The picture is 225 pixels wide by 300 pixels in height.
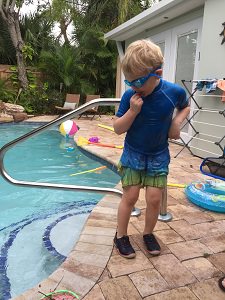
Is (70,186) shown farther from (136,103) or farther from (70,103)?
(70,103)

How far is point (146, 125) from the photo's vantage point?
5.49 ft

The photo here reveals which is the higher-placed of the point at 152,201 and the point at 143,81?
the point at 143,81

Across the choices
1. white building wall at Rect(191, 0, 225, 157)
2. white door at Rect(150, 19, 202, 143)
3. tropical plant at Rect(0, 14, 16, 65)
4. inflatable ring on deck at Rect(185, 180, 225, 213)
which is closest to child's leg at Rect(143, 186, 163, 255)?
inflatable ring on deck at Rect(185, 180, 225, 213)

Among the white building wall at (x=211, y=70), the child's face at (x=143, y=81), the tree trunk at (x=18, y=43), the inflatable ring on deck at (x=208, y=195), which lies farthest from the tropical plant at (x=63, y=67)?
the child's face at (x=143, y=81)

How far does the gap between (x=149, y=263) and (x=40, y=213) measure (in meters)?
1.88

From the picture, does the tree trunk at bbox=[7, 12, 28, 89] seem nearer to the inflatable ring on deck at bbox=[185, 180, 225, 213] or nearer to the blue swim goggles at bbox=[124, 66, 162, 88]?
the inflatable ring on deck at bbox=[185, 180, 225, 213]

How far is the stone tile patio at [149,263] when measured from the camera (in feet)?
5.09

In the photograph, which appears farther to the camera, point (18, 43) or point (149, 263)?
point (18, 43)

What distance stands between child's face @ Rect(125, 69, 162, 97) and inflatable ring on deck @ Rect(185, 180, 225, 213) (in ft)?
4.76

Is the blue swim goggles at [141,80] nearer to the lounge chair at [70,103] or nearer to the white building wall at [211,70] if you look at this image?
the white building wall at [211,70]

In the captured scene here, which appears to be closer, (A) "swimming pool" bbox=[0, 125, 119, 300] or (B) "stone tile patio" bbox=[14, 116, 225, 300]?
(B) "stone tile patio" bbox=[14, 116, 225, 300]

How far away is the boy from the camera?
1506 millimetres

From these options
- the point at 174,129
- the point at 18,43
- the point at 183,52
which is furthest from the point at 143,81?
the point at 18,43

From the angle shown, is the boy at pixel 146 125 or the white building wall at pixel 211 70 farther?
the white building wall at pixel 211 70
